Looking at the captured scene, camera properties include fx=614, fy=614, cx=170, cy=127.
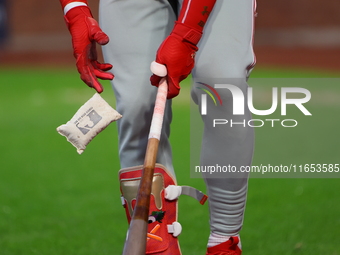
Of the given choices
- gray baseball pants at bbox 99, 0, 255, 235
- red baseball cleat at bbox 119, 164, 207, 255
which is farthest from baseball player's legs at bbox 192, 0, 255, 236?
red baseball cleat at bbox 119, 164, 207, 255

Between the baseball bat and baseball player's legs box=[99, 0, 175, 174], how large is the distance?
0.50 ft

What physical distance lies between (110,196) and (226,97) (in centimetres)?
176

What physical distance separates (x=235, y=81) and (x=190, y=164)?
2490 mm

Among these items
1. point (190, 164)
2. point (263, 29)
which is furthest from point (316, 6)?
point (190, 164)

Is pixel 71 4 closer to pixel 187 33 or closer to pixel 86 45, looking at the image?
pixel 86 45

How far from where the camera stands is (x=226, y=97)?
205 centimetres

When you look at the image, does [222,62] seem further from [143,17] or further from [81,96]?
[81,96]

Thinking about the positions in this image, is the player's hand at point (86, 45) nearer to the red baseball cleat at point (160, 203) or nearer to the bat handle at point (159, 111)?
the bat handle at point (159, 111)

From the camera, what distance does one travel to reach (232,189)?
6.91 ft

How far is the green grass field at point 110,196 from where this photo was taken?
268cm

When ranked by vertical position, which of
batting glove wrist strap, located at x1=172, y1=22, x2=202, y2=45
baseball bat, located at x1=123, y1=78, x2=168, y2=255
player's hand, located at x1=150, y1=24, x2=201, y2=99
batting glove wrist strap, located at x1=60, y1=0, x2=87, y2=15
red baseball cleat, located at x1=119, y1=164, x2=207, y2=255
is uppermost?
batting glove wrist strap, located at x1=60, y1=0, x2=87, y2=15

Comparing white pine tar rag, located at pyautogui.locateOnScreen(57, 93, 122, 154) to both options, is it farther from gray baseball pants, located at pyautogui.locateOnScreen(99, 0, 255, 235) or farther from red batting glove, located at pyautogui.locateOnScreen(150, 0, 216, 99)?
red batting glove, located at pyautogui.locateOnScreen(150, 0, 216, 99)

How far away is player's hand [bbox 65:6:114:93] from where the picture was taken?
2.07 metres

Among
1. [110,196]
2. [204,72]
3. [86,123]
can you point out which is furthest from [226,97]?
[110,196]
